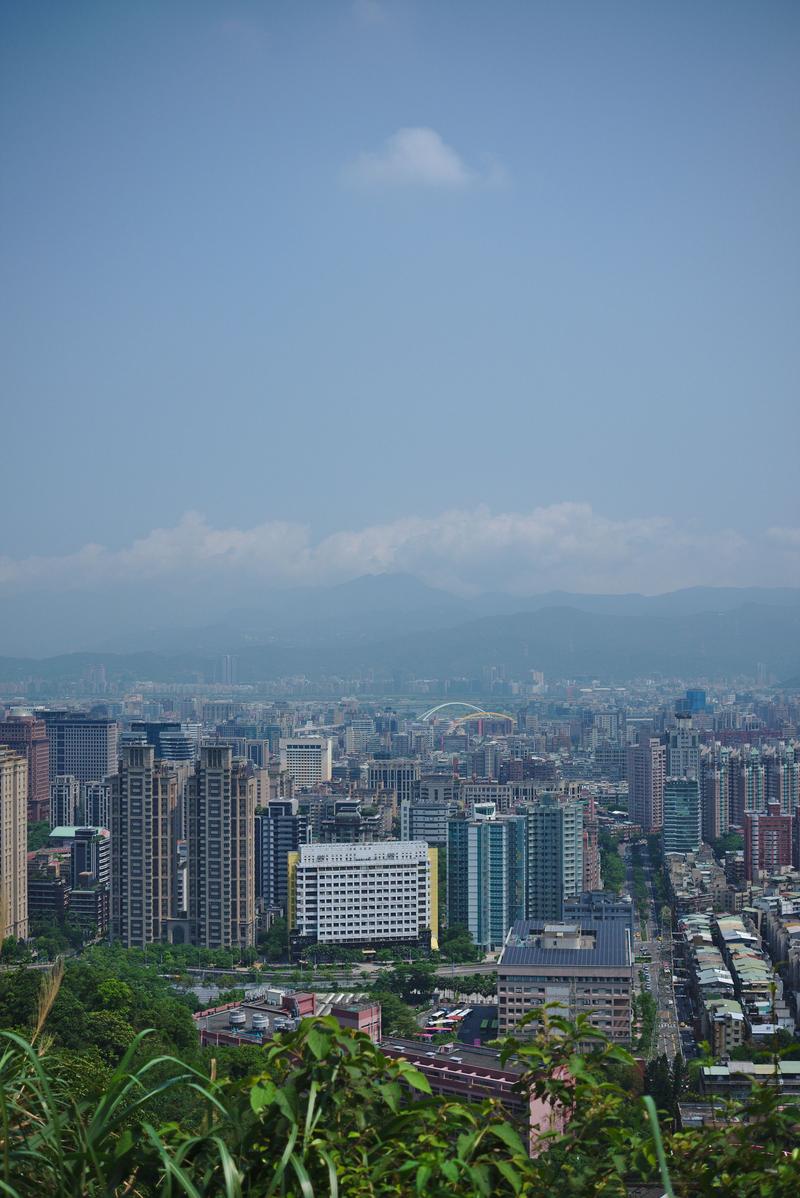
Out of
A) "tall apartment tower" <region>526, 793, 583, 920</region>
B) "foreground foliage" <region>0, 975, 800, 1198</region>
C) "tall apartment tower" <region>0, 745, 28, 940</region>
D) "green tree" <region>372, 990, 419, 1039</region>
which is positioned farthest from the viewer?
"tall apartment tower" <region>526, 793, 583, 920</region>

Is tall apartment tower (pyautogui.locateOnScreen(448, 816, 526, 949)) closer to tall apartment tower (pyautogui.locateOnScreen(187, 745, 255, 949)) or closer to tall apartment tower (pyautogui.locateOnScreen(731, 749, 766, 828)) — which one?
tall apartment tower (pyautogui.locateOnScreen(187, 745, 255, 949))

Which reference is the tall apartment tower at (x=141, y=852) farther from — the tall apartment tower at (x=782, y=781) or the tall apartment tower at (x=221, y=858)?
the tall apartment tower at (x=782, y=781)

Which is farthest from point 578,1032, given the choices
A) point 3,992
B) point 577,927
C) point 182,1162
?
point 577,927

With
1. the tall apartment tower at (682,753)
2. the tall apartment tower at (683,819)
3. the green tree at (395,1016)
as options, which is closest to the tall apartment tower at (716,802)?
the tall apartment tower at (683,819)

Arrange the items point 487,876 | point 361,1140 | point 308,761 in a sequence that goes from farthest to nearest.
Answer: point 308,761 → point 487,876 → point 361,1140

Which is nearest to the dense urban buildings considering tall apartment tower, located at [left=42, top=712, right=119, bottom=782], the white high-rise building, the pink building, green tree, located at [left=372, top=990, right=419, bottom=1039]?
green tree, located at [left=372, top=990, right=419, bottom=1039]

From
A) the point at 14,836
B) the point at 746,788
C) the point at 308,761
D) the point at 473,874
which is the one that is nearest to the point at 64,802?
the point at 308,761

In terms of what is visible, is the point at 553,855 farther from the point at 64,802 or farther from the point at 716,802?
the point at 64,802
